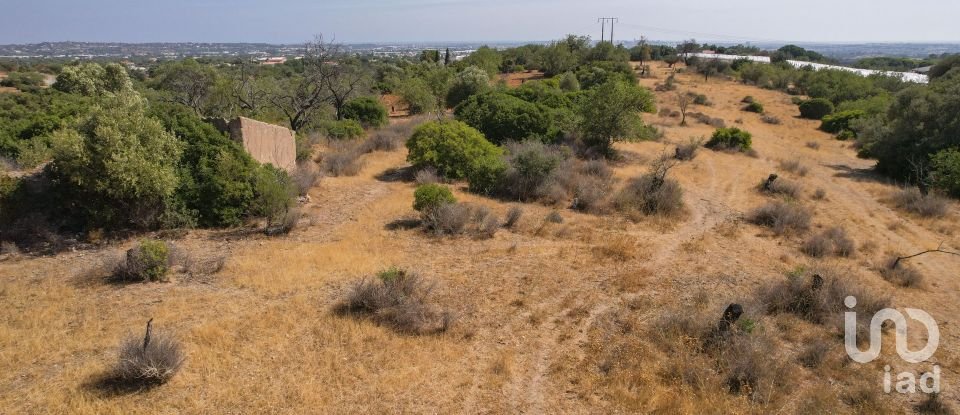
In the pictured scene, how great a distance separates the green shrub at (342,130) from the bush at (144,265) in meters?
14.5

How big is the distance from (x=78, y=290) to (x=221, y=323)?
290 centimetres

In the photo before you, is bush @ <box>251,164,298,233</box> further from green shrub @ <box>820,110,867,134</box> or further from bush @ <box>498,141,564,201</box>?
green shrub @ <box>820,110,867,134</box>

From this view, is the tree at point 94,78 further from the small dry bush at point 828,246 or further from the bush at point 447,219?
the small dry bush at point 828,246

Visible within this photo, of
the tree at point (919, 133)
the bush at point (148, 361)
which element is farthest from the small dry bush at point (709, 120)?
the bush at point (148, 361)

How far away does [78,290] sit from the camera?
8.27 m

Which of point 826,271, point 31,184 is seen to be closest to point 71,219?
point 31,184

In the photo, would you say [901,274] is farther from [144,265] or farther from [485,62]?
[485,62]

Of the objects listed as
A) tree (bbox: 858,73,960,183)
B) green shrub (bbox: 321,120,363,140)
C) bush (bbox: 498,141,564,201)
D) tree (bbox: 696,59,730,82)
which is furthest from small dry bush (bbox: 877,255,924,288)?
tree (bbox: 696,59,730,82)

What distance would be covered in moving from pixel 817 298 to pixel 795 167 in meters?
13.9

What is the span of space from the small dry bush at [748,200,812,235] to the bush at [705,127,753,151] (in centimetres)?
1049

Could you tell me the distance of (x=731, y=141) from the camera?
23906 mm

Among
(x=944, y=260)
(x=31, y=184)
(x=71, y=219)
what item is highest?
(x=31, y=184)

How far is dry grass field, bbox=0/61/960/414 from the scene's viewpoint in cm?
606

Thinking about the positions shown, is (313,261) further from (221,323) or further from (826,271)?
(826,271)
